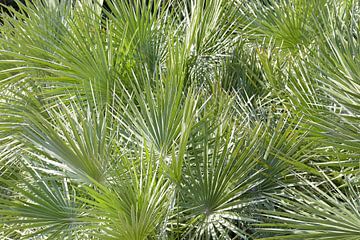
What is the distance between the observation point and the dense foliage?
1900 millimetres

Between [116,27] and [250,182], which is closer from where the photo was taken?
[250,182]

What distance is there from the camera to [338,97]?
6.70ft

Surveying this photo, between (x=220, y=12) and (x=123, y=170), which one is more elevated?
(x=220, y=12)

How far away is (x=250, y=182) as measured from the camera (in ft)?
6.70

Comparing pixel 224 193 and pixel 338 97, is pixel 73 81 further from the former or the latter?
pixel 338 97

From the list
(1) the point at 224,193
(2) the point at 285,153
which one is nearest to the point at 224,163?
(1) the point at 224,193

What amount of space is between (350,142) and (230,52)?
1.00 meters

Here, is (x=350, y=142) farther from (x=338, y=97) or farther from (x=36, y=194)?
(x=36, y=194)

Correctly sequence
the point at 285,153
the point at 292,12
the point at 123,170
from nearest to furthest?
the point at 123,170 → the point at 285,153 → the point at 292,12

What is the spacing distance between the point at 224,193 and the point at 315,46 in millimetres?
886

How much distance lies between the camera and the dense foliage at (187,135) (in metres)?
1.90

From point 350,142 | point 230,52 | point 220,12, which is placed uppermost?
point 220,12

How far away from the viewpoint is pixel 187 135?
1915mm

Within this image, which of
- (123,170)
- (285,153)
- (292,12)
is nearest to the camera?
(123,170)
